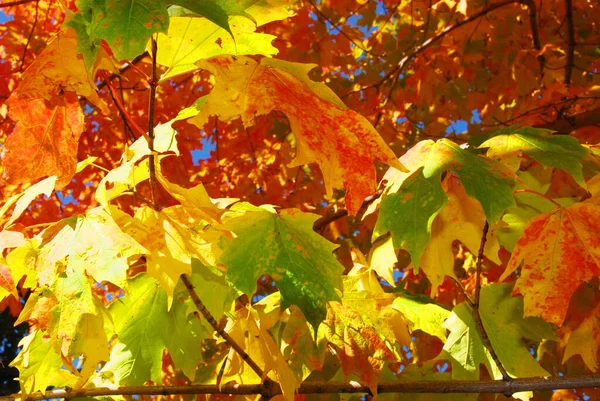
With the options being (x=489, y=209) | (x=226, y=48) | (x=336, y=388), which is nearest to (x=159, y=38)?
(x=226, y=48)

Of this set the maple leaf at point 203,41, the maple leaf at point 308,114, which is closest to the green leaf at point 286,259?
the maple leaf at point 308,114

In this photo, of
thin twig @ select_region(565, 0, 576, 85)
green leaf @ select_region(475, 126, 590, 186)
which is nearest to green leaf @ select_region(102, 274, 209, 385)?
green leaf @ select_region(475, 126, 590, 186)

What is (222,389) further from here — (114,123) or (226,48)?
(114,123)

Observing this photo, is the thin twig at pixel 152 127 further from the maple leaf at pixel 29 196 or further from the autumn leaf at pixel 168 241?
the maple leaf at pixel 29 196

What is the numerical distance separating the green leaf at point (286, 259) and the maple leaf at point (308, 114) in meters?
0.12

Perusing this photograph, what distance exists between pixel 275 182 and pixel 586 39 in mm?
2493

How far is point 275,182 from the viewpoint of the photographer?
427 cm

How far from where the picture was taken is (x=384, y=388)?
1417 millimetres

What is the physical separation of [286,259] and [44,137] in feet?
2.00

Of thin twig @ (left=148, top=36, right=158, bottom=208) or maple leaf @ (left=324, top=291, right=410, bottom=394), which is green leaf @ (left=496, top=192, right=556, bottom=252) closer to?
maple leaf @ (left=324, top=291, right=410, bottom=394)

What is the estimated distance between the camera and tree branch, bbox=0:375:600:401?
1216mm

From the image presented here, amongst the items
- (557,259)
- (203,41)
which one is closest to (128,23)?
(203,41)

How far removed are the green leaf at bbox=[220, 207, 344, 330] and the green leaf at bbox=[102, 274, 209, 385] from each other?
0.40m

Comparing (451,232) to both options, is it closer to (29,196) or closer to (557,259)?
(557,259)
